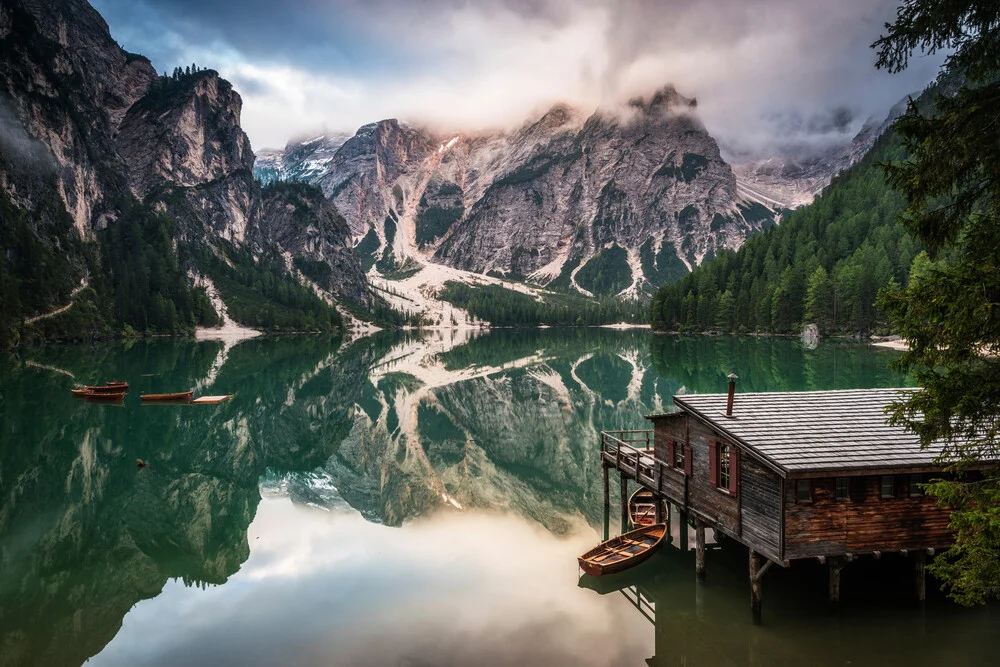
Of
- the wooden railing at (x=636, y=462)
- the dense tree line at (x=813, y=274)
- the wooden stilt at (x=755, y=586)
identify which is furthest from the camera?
the dense tree line at (x=813, y=274)

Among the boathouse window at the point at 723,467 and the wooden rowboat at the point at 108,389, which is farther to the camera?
the wooden rowboat at the point at 108,389

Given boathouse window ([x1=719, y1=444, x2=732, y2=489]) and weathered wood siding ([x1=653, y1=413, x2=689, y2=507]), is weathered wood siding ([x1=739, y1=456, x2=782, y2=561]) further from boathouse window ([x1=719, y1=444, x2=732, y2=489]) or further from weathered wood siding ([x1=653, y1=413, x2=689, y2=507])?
weathered wood siding ([x1=653, y1=413, x2=689, y2=507])

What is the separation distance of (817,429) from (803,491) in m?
2.50

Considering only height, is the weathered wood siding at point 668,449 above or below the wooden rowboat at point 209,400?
above

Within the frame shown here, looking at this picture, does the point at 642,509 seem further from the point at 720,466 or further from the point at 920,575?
the point at 920,575

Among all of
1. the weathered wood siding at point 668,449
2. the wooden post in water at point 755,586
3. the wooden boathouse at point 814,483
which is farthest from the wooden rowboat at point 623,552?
the wooden post in water at point 755,586

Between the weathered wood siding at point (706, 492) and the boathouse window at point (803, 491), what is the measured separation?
1950 millimetres

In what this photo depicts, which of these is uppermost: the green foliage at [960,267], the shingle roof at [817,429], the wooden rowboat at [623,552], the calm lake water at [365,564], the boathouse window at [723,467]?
the green foliage at [960,267]

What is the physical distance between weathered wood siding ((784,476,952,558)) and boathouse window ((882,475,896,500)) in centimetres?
12

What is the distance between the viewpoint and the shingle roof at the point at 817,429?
57.1 ft

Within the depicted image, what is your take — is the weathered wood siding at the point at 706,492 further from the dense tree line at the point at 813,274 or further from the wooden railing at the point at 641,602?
the dense tree line at the point at 813,274

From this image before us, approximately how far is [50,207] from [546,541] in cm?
21900

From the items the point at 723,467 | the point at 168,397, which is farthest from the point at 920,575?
the point at 168,397

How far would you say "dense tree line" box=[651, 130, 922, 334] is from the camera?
13650cm
